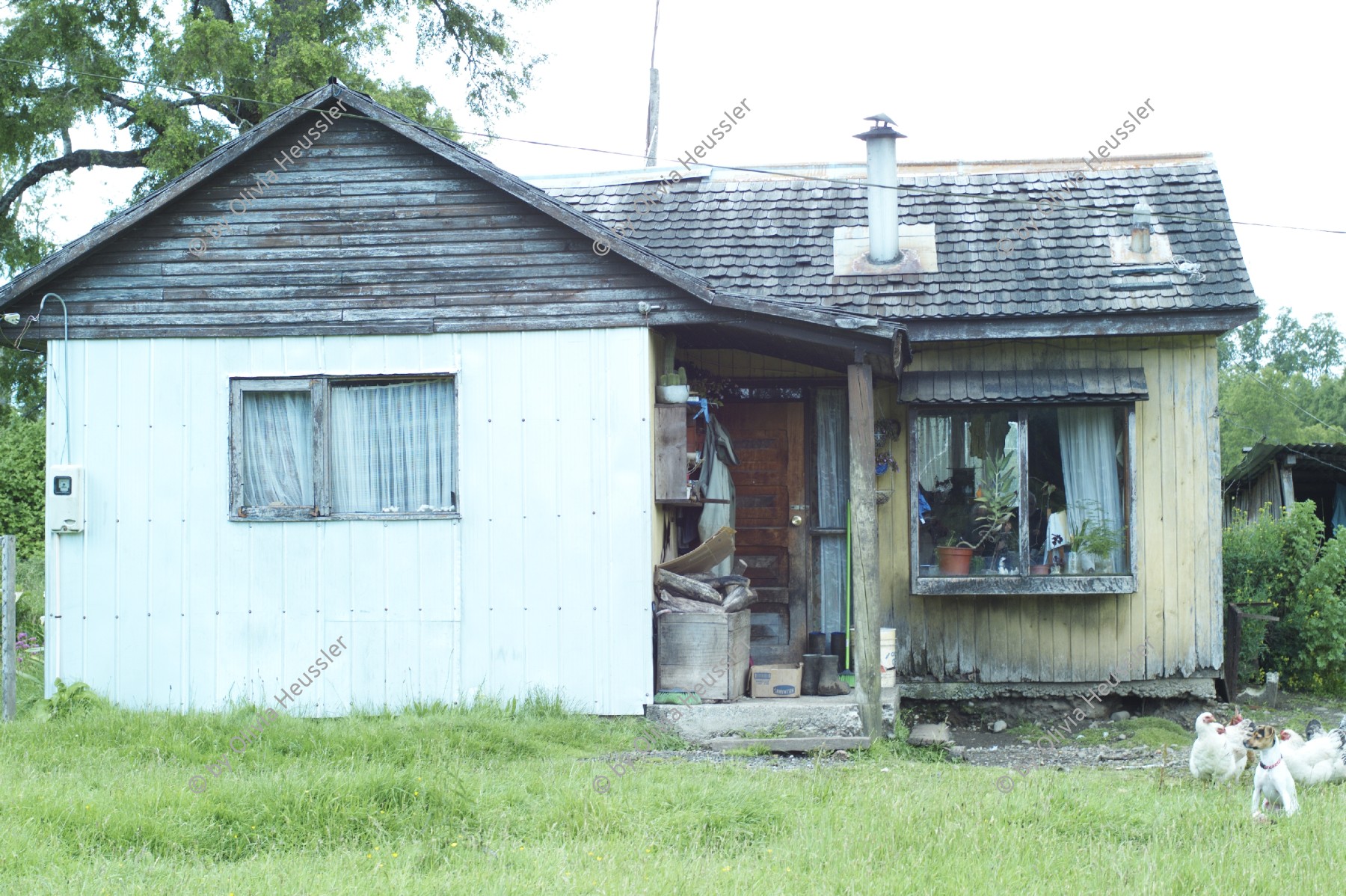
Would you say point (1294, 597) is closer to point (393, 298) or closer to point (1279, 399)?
point (393, 298)

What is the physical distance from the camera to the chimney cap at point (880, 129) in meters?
11.1

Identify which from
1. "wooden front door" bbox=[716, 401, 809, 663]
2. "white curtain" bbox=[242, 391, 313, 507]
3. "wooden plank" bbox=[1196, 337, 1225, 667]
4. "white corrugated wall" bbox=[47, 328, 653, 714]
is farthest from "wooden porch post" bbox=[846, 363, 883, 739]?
"white curtain" bbox=[242, 391, 313, 507]

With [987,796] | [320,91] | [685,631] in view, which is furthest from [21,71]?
[987,796]

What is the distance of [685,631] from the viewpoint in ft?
30.6

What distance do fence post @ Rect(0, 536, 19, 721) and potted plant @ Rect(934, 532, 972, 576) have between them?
7.37 meters

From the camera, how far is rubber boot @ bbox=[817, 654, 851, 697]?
10320 mm

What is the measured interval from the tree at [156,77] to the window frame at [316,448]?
806cm

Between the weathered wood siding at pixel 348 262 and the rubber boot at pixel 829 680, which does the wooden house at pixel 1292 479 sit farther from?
the weathered wood siding at pixel 348 262

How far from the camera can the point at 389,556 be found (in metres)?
9.33

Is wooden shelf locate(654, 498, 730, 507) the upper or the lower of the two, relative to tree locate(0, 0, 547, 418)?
lower

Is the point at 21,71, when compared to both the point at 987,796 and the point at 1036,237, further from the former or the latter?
the point at 987,796

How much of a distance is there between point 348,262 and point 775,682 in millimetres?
4758

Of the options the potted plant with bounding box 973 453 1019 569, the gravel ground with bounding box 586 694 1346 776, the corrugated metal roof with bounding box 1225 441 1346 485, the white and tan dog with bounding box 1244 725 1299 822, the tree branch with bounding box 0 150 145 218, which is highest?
the tree branch with bounding box 0 150 145 218

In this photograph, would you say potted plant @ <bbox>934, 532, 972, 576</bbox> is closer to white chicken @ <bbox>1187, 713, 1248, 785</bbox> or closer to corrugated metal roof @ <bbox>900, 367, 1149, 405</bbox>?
corrugated metal roof @ <bbox>900, 367, 1149, 405</bbox>
